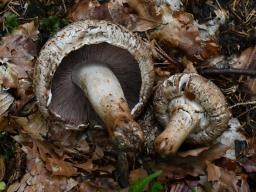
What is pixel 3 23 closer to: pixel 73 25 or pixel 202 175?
pixel 73 25

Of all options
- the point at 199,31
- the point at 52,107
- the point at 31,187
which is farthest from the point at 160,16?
the point at 31,187

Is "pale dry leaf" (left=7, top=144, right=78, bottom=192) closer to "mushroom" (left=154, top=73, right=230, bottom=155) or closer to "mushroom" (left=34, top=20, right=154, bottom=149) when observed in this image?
"mushroom" (left=34, top=20, right=154, bottom=149)

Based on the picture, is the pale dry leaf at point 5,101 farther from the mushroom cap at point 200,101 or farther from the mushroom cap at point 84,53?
the mushroom cap at point 200,101

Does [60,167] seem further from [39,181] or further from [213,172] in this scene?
[213,172]

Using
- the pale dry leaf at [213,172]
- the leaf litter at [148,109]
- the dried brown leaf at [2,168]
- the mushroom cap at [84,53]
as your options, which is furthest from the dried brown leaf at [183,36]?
the dried brown leaf at [2,168]

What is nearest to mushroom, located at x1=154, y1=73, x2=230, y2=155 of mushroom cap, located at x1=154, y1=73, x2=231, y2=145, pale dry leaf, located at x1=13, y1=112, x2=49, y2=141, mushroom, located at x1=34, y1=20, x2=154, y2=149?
mushroom cap, located at x1=154, y1=73, x2=231, y2=145

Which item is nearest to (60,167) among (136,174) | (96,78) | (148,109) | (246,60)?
(136,174)
